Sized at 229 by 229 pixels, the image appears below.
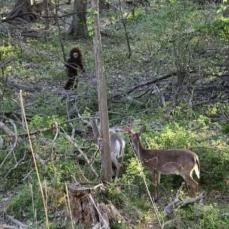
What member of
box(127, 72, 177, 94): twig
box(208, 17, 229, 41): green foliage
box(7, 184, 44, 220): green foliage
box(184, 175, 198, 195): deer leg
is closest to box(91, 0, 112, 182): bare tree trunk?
box(7, 184, 44, 220): green foliage

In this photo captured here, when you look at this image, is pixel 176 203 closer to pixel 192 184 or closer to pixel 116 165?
pixel 192 184

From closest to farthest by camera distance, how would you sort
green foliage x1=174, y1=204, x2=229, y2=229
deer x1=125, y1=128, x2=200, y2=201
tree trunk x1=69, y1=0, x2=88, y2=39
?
1. green foliage x1=174, y1=204, x2=229, y2=229
2. deer x1=125, y1=128, x2=200, y2=201
3. tree trunk x1=69, y1=0, x2=88, y2=39

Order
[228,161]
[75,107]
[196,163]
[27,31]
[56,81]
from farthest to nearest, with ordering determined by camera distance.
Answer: [27,31], [56,81], [75,107], [228,161], [196,163]

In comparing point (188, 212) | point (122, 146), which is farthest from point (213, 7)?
point (188, 212)

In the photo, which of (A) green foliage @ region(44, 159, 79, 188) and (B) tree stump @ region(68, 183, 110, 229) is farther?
(A) green foliage @ region(44, 159, 79, 188)

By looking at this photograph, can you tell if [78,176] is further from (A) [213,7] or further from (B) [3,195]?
(A) [213,7]

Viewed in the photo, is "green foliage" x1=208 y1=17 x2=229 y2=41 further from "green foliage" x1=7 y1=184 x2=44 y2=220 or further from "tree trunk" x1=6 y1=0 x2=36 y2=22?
"tree trunk" x1=6 y1=0 x2=36 y2=22

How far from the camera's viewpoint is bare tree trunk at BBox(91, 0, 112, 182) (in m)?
7.32

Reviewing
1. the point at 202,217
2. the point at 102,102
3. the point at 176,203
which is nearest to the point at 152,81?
the point at 102,102

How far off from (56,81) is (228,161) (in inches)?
338

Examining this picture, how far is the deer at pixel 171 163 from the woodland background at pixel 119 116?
152 mm

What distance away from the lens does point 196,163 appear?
818 centimetres

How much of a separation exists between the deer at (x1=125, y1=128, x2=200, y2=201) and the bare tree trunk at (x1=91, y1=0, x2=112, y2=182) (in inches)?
31.6

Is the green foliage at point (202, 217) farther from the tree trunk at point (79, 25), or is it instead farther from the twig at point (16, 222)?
the tree trunk at point (79, 25)
